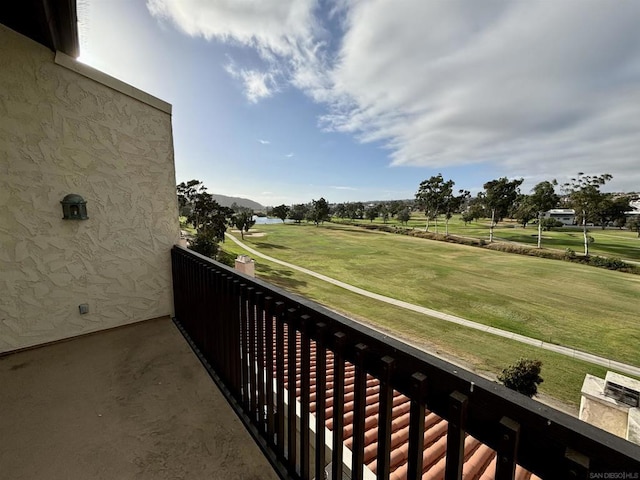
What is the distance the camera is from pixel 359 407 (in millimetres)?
990

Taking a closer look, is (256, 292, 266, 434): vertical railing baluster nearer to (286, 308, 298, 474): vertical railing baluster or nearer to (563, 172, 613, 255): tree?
(286, 308, 298, 474): vertical railing baluster

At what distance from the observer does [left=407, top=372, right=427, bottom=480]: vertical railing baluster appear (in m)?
0.75

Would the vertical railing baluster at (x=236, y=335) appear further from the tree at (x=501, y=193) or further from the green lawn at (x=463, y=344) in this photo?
the tree at (x=501, y=193)

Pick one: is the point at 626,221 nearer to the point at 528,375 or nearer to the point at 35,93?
the point at 528,375

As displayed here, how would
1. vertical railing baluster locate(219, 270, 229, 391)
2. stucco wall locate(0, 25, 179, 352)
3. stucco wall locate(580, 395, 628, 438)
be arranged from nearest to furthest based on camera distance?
1. vertical railing baluster locate(219, 270, 229, 391)
2. stucco wall locate(0, 25, 179, 352)
3. stucco wall locate(580, 395, 628, 438)

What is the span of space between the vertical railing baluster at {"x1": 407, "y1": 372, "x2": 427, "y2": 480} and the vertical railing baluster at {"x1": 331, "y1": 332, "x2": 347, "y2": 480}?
0.32 m

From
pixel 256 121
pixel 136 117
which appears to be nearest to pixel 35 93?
pixel 136 117

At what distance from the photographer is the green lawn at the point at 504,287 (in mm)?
11062

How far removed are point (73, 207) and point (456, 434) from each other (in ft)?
12.2

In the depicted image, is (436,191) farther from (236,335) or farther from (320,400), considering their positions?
(320,400)

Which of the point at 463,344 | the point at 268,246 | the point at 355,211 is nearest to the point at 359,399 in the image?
the point at 463,344

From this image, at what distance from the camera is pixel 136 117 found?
10.1 ft

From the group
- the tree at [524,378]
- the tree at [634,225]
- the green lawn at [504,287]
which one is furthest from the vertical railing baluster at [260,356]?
the tree at [634,225]

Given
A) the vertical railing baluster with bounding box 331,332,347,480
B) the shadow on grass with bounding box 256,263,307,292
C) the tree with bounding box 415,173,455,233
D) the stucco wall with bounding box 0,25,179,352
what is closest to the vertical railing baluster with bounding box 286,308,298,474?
the vertical railing baluster with bounding box 331,332,347,480
